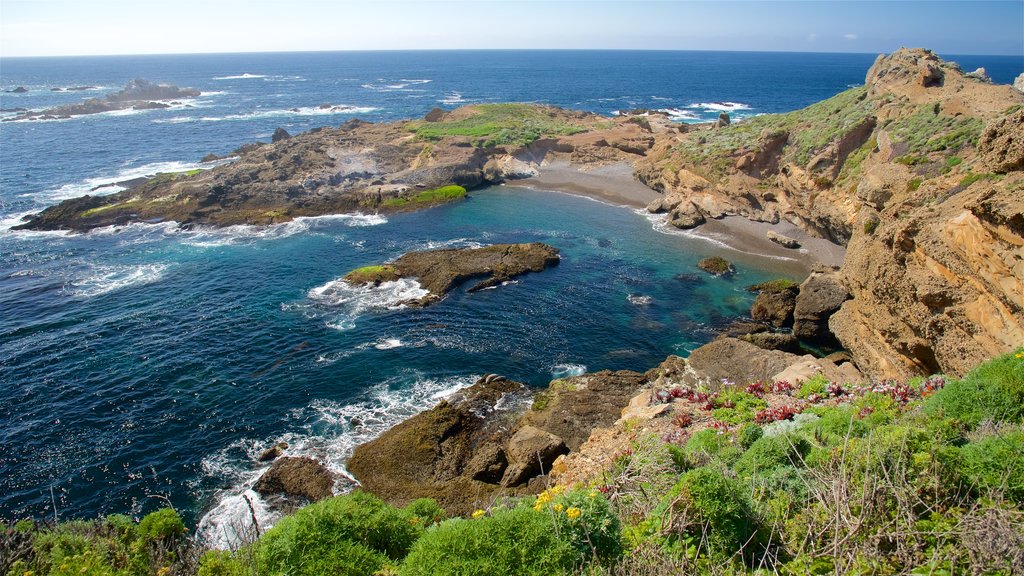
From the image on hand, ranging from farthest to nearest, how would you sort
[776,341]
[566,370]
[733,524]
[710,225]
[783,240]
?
1. [710,225]
2. [783,240]
3. [776,341]
4. [566,370]
5. [733,524]

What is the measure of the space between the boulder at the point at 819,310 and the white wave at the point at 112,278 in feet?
140

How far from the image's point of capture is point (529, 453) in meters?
20.0

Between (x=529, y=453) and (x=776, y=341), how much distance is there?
16.9m

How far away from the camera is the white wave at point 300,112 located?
110 m

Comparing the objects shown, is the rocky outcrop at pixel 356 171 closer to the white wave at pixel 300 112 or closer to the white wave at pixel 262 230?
the white wave at pixel 262 230

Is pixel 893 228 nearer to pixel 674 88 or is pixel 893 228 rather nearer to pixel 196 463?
pixel 196 463

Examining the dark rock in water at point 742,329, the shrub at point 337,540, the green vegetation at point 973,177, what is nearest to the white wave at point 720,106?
the dark rock in water at point 742,329

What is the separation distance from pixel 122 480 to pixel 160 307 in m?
16.5

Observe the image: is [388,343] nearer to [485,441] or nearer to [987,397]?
[485,441]

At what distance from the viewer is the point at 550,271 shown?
40625 millimetres

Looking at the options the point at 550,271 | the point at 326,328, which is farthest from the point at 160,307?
the point at 550,271

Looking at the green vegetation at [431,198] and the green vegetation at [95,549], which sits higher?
the green vegetation at [431,198]

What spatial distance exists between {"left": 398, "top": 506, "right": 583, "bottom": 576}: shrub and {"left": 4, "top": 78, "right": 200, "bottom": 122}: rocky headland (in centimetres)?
13933

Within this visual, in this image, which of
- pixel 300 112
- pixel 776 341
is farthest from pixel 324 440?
pixel 300 112
